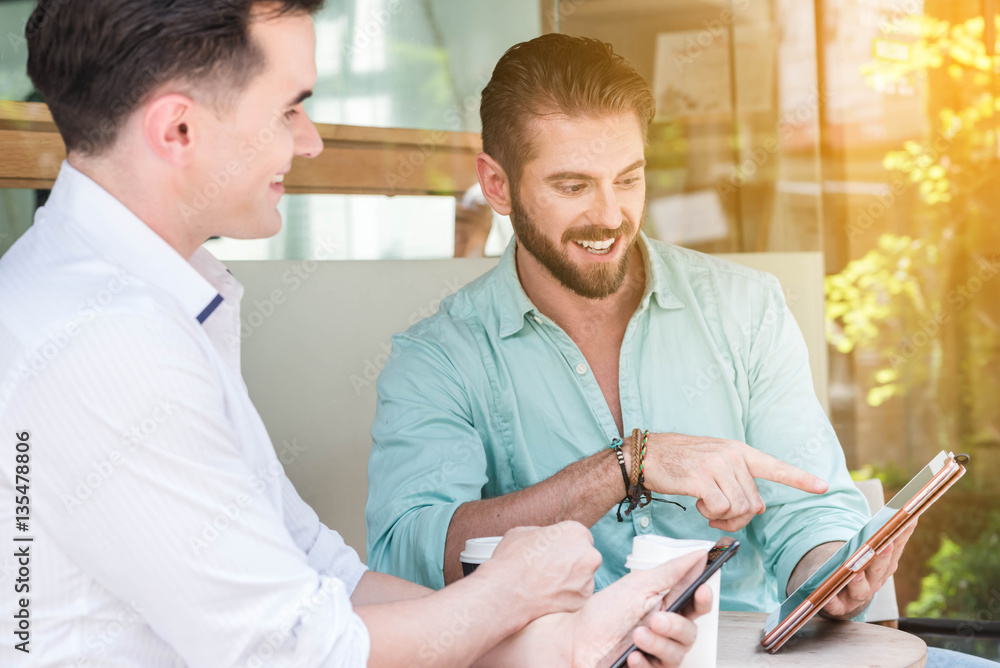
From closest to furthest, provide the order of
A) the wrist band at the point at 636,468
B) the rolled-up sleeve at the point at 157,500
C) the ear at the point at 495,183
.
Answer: the rolled-up sleeve at the point at 157,500
the wrist band at the point at 636,468
the ear at the point at 495,183

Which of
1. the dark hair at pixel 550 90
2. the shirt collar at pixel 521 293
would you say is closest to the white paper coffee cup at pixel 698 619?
the shirt collar at pixel 521 293

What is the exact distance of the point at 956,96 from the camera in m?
3.69

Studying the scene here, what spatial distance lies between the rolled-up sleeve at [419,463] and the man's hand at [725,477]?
0.39 m

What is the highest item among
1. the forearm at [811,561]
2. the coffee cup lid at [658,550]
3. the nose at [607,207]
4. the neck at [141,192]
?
the neck at [141,192]

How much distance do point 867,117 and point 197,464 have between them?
365cm

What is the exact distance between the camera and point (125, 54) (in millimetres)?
971

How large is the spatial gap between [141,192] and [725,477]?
0.92 metres

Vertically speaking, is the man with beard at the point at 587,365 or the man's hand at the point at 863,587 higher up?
the man with beard at the point at 587,365

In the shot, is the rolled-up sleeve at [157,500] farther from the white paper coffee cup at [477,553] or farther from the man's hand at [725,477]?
the man's hand at [725,477]

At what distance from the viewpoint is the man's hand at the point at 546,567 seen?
1.09 m

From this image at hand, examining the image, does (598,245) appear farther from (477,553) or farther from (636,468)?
(477,553)

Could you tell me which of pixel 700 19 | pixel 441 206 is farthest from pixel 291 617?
pixel 700 19

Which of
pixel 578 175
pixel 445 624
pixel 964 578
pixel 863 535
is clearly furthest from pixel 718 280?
pixel 964 578

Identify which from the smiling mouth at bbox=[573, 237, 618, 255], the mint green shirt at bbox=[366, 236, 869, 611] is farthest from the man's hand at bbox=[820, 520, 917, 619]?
Answer: the smiling mouth at bbox=[573, 237, 618, 255]
